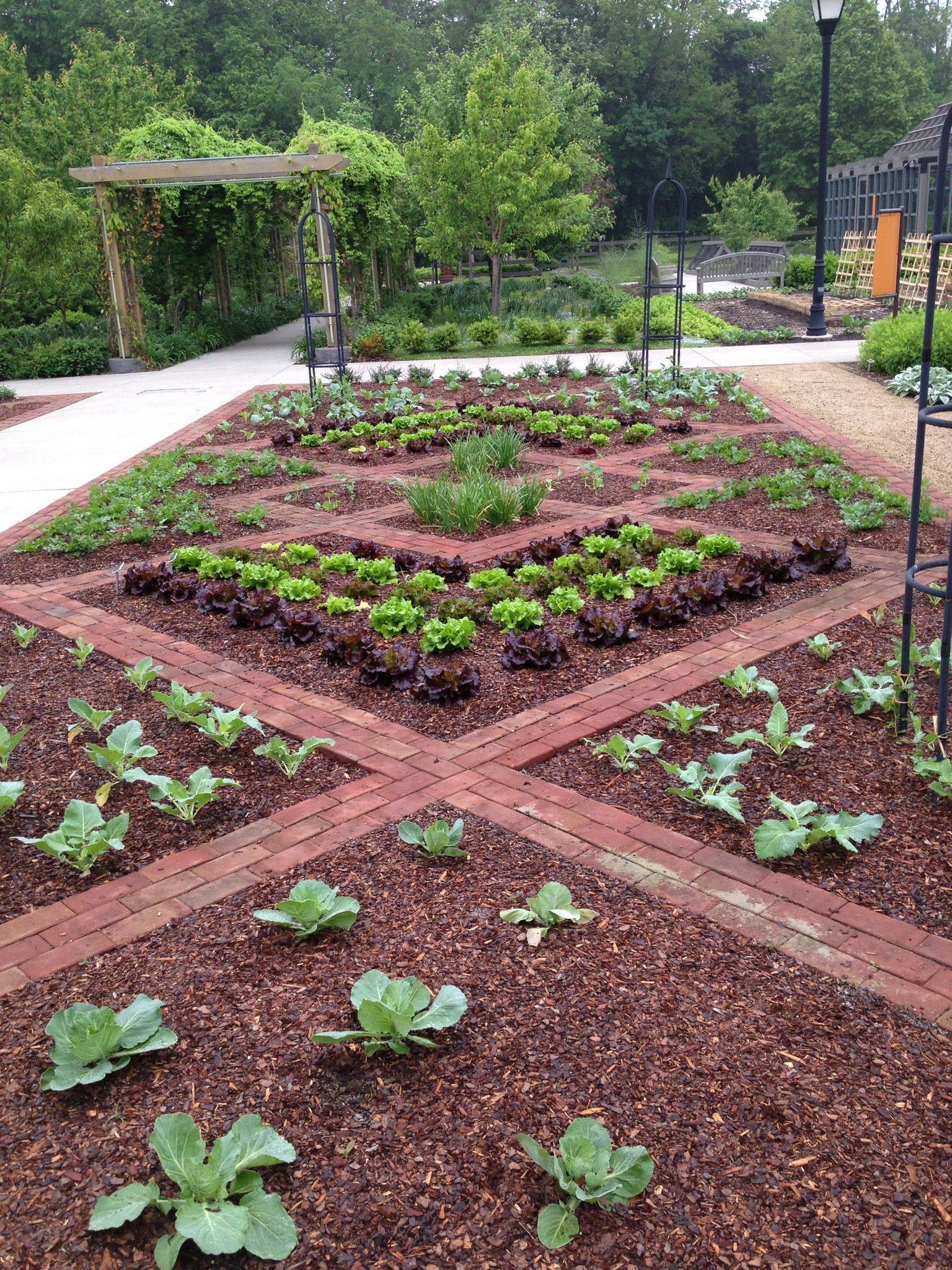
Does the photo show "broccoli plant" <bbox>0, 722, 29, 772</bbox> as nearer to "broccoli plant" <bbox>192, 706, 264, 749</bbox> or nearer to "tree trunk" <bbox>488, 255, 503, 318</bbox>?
"broccoli plant" <bbox>192, 706, 264, 749</bbox>

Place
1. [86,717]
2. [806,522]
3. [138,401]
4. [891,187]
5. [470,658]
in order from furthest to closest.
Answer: [891,187] < [138,401] < [806,522] < [470,658] < [86,717]

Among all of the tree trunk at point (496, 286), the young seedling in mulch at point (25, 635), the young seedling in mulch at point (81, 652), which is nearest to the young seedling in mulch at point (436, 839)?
the young seedling in mulch at point (81, 652)

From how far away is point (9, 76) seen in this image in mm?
27078

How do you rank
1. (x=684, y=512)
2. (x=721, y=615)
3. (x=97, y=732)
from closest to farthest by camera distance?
(x=97, y=732)
(x=721, y=615)
(x=684, y=512)

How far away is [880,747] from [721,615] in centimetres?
152

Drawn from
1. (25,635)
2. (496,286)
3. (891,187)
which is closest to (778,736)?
(25,635)

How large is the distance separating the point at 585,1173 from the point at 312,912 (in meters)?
1.04

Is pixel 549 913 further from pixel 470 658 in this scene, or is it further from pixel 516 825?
pixel 470 658

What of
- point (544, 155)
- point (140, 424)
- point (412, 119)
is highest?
point (412, 119)

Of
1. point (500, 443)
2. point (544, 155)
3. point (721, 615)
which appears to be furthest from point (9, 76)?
point (721, 615)

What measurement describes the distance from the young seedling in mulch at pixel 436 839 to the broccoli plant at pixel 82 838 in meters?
0.82

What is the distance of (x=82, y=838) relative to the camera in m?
3.12

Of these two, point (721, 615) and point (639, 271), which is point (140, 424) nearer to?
point (721, 615)

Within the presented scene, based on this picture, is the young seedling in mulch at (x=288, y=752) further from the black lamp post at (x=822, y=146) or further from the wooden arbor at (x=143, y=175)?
the wooden arbor at (x=143, y=175)
